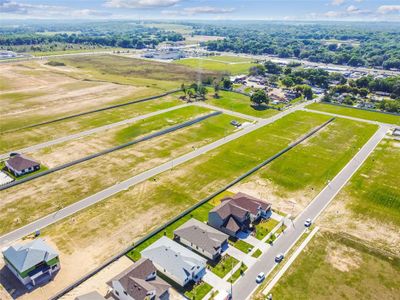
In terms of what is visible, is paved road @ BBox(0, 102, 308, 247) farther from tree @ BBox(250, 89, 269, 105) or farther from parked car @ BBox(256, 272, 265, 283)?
parked car @ BBox(256, 272, 265, 283)

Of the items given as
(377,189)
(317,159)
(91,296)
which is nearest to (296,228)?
(377,189)

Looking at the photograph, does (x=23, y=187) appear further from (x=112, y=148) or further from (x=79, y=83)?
(x=79, y=83)

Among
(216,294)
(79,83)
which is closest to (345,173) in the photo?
(216,294)

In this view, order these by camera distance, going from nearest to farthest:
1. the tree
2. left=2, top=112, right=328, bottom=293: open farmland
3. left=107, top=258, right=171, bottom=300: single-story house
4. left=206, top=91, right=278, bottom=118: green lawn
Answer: left=107, top=258, right=171, bottom=300: single-story house → left=2, top=112, right=328, bottom=293: open farmland → left=206, top=91, right=278, bottom=118: green lawn → the tree

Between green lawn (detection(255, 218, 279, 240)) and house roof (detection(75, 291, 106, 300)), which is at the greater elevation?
house roof (detection(75, 291, 106, 300))

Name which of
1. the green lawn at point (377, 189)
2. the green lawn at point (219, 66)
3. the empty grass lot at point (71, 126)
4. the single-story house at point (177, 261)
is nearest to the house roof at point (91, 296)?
the single-story house at point (177, 261)

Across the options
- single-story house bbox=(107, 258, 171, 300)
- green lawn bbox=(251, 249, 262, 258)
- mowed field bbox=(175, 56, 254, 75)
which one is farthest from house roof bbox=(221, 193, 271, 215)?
mowed field bbox=(175, 56, 254, 75)

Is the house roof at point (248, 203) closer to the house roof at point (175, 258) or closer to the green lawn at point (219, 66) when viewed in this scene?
the house roof at point (175, 258)
